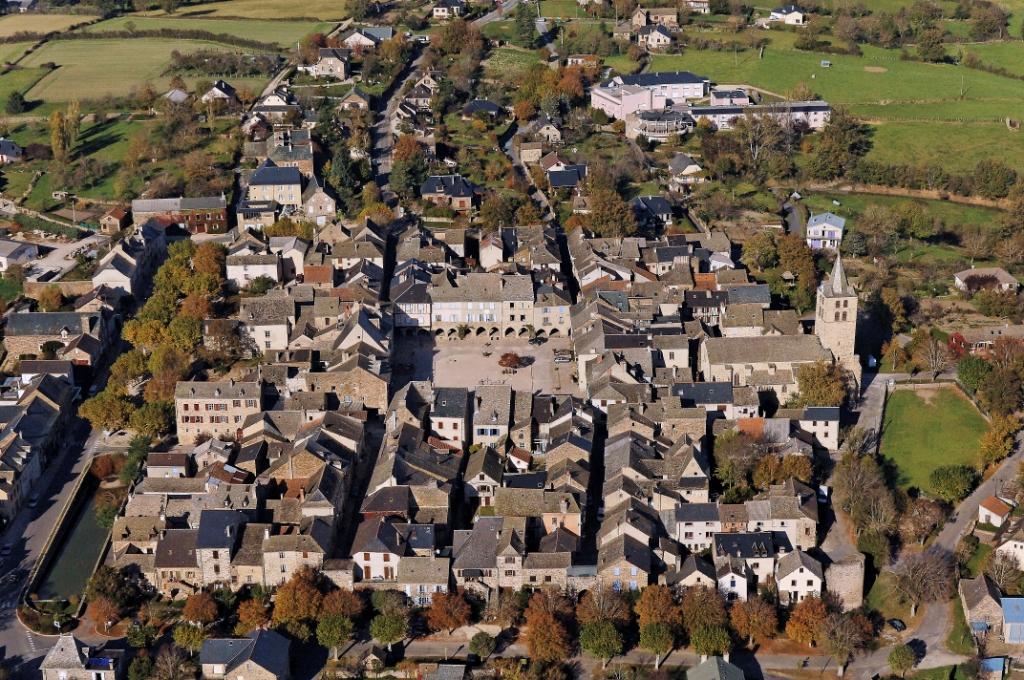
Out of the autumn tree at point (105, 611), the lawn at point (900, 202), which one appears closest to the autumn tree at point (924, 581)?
the autumn tree at point (105, 611)

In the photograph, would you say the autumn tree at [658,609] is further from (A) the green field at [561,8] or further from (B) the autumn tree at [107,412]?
(A) the green field at [561,8]

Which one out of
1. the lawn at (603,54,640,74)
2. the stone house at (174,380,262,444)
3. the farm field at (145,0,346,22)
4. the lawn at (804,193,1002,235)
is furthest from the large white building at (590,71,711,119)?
the stone house at (174,380,262,444)

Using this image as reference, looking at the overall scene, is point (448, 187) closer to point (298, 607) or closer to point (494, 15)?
point (298, 607)

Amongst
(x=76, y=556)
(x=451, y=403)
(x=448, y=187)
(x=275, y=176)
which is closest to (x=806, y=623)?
(x=451, y=403)

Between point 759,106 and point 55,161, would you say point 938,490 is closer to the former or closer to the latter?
point 759,106

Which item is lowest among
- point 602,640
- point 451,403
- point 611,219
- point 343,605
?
point 343,605

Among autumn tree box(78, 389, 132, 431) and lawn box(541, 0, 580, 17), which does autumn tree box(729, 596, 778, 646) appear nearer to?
autumn tree box(78, 389, 132, 431)
